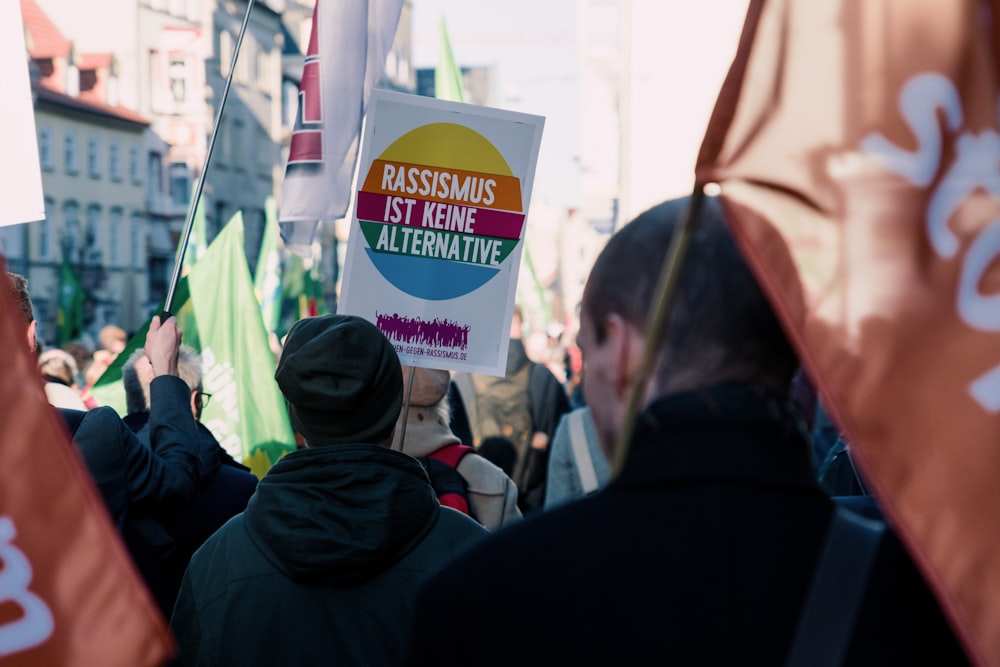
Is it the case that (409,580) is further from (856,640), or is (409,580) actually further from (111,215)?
(111,215)

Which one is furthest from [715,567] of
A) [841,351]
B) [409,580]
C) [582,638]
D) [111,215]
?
[111,215]

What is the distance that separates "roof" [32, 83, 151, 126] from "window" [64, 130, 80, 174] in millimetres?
1026

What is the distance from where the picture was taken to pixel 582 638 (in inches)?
66.4

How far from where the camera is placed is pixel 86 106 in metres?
51.9

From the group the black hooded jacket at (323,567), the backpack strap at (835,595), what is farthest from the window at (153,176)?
the backpack strap at (835,595)

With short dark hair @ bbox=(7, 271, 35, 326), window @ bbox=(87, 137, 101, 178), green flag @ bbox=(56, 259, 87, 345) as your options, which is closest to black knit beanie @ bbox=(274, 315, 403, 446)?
short dark hair @ bbox=(7, 271, 35, 326)

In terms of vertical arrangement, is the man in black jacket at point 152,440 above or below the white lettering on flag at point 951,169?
below

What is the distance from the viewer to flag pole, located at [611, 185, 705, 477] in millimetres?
1763

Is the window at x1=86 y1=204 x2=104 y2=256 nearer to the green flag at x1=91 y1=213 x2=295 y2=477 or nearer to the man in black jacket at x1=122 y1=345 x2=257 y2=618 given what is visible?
the green flag at x1=91 y1=213 x2=295 y2=477

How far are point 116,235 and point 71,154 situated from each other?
447cm

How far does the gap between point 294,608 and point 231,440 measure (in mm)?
4271

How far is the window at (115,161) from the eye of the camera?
54844 millimetres

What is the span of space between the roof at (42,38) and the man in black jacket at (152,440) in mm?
49575

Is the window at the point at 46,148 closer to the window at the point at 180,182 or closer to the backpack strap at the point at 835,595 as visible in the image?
the window at the point at 180,182
